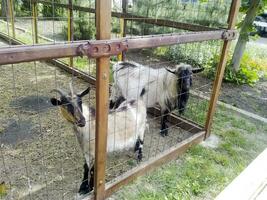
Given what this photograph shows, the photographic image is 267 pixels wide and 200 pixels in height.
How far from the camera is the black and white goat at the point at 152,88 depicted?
448 centimetres

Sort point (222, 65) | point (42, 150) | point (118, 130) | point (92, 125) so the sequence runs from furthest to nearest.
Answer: point (222, 65) < point (42, 150) < point (118, 130) < point (92, 125)

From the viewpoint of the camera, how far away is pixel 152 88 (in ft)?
15.3

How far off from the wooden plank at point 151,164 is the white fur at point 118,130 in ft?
1.03

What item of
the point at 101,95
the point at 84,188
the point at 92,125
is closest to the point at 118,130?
the point at 92,125

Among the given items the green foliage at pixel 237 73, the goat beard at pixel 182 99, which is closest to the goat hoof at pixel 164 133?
the goat beard at pixel 182 99

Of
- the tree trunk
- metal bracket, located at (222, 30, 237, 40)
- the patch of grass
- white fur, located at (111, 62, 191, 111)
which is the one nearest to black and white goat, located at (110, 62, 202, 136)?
white fur, located at (111, 62, 191, 111)

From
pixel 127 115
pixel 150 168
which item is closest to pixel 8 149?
pixel 127 115

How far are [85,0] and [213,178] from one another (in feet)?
19.3

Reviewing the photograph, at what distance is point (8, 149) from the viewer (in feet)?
12.0

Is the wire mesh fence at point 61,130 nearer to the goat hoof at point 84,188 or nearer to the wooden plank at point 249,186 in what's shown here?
the goat hoof at point 84,188

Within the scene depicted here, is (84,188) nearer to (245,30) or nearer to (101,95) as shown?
(101,95)

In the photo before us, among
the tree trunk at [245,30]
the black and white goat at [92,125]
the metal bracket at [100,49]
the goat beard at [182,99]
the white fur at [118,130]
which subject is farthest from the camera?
the tree trunk at [245,30]

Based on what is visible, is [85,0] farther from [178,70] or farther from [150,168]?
[150,168]

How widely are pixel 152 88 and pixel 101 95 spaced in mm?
2396
